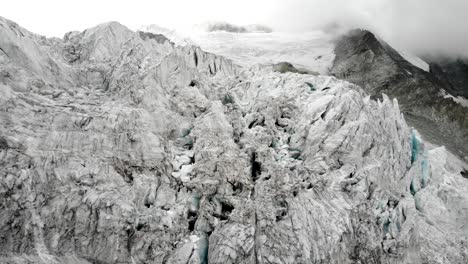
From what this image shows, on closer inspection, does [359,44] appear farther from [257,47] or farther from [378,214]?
[378,214]

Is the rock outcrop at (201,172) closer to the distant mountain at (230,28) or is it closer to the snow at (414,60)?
the distant mountain at (230,28)

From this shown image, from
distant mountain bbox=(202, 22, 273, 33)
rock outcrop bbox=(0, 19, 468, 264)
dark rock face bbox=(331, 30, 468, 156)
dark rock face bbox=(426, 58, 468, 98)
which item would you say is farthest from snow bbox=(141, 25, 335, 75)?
dark rock face bbox=(426, 58, 468, 98)

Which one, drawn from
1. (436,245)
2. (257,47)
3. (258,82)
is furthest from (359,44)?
(436,245)

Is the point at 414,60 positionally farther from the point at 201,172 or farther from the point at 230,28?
the point at 201,172

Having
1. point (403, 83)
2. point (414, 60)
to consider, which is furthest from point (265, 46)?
point (414, 60)

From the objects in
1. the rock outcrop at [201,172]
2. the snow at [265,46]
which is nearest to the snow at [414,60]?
the snow at [265,46]
